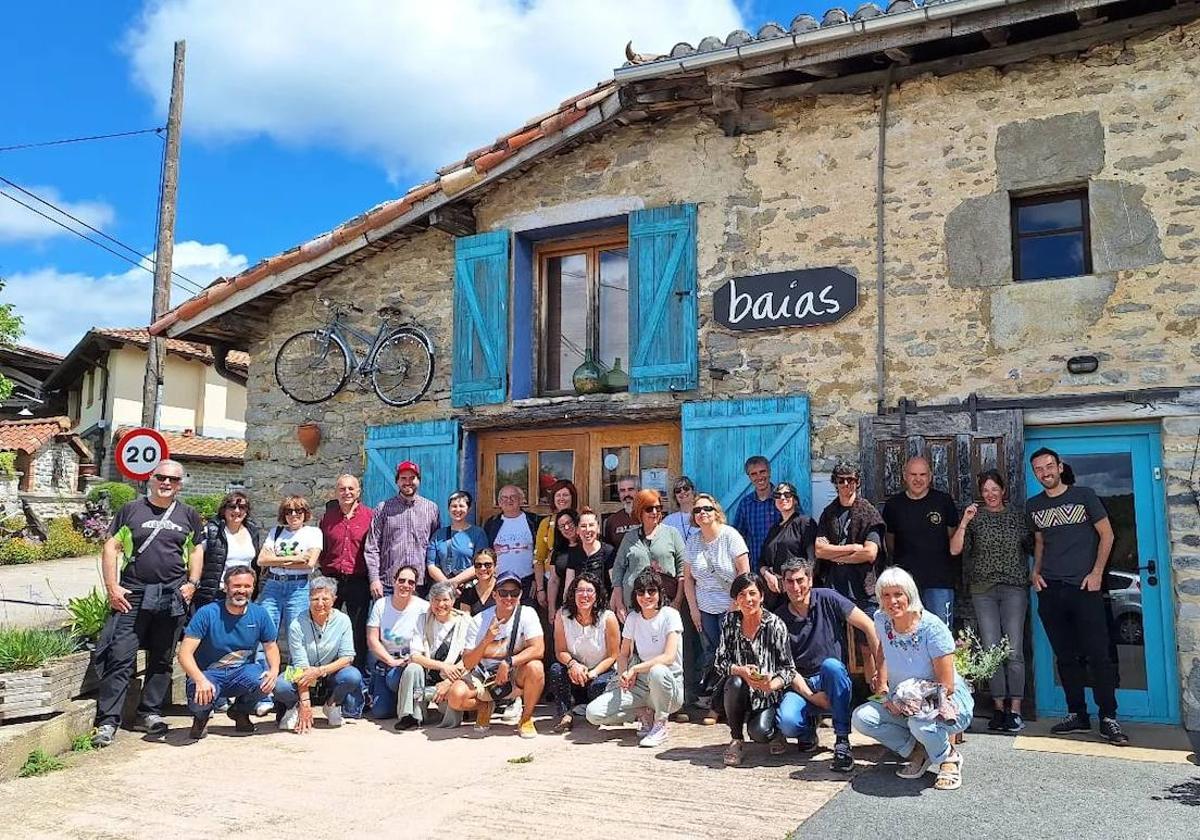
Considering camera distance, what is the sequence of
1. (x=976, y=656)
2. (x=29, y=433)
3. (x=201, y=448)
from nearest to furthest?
(x=976, y=656)
(x=29, y=433)
(x=201, y=448)

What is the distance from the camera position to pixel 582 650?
6.12 metres

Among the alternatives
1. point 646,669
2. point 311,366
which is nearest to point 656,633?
point 646,669

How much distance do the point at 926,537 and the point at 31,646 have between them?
17.8ft

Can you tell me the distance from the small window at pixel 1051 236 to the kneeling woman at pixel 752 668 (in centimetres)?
312

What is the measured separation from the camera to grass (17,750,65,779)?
17.3ft

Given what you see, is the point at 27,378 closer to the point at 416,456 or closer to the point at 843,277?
the point at 416,456

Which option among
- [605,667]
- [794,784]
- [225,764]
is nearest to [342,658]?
[225,764]

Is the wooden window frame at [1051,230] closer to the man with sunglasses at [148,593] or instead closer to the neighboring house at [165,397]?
the man with sunglasses at [148,593]

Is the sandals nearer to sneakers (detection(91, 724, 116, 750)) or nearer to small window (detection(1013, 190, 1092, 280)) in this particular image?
small window (detection(1013, 190, 1092, 280))

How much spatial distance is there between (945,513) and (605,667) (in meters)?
2.30

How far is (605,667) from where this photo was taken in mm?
6008

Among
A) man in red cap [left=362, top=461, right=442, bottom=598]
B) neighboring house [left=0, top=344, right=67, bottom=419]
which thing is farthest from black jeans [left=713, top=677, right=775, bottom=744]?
neighboring house [left=0, top=344, right=67, bottom=419]

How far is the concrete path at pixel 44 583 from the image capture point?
1071cm

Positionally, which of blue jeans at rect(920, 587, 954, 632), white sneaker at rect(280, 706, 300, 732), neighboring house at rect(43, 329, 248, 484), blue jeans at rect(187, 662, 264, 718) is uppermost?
neighboring house at rect(43, 329, 248, 484)
